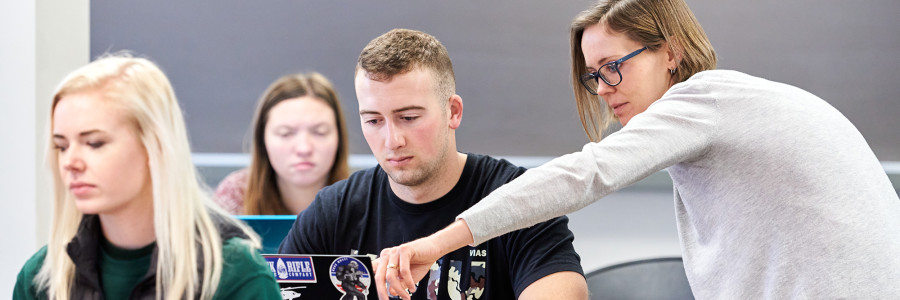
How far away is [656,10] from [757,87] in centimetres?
27

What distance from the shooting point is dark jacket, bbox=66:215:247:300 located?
3.20 ft

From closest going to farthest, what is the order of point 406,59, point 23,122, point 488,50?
point 406,59, point 23,122, point 488,50

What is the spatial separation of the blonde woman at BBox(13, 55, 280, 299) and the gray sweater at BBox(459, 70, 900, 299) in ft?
1.28

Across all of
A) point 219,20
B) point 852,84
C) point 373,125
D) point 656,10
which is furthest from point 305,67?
point 852,84

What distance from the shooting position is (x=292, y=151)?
2830mm

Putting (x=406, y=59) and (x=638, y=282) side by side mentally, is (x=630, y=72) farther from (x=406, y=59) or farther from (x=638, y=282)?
(x=638, y=282)

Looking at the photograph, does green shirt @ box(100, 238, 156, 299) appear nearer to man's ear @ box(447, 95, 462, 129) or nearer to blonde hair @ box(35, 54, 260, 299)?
blonde hair @ box(35, 54, 260, 299)

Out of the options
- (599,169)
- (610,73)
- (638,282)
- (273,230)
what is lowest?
(638,282)

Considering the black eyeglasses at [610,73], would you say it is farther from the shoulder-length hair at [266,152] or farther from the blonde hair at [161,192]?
the shoulder-length hair at [266,152]

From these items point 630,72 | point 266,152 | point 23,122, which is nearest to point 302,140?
point 266,152

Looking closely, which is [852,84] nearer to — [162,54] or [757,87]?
[757,87]

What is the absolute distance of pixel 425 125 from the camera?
1.60 m

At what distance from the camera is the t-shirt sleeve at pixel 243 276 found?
998 mm

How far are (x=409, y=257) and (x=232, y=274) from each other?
0.98 ft
